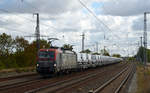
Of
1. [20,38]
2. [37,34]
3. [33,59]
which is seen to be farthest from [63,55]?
[20,38]

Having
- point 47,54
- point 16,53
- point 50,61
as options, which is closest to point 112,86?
point 50,61

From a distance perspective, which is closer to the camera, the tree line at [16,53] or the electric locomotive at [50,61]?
the electric locomotive at [50,61]

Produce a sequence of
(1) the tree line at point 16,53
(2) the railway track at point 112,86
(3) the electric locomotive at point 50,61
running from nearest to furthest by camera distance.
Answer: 1. (2) the railway track at point 112,86
2. (3) the electric locomotive at point 50,61
3. (1) the tree line at point 16,53

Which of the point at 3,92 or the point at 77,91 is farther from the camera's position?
the point at 77,91

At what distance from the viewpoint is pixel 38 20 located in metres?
46.0

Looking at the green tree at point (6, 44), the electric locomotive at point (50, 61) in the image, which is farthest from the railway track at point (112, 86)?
the green tree at point (6, 44)

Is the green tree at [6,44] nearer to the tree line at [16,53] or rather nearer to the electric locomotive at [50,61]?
the tree line at [16,53]

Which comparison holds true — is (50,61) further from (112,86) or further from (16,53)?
(16,53)

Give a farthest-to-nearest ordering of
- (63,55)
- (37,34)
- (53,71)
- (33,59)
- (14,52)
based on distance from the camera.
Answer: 1. (14,52)
2. (33,59)
3. (37,34)
4. (63,55)
5. (53,71)

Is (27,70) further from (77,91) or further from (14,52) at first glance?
(77,91)

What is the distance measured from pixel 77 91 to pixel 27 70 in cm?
2621

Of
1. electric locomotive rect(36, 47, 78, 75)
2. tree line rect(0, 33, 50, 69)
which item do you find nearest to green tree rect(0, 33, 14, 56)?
tree line rect(0, 33, 50, 69)

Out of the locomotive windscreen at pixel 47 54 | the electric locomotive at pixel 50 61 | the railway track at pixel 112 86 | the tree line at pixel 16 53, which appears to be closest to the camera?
the railway track at pixel 112 86

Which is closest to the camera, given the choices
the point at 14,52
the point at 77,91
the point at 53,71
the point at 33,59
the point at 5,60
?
the point at 77,91
